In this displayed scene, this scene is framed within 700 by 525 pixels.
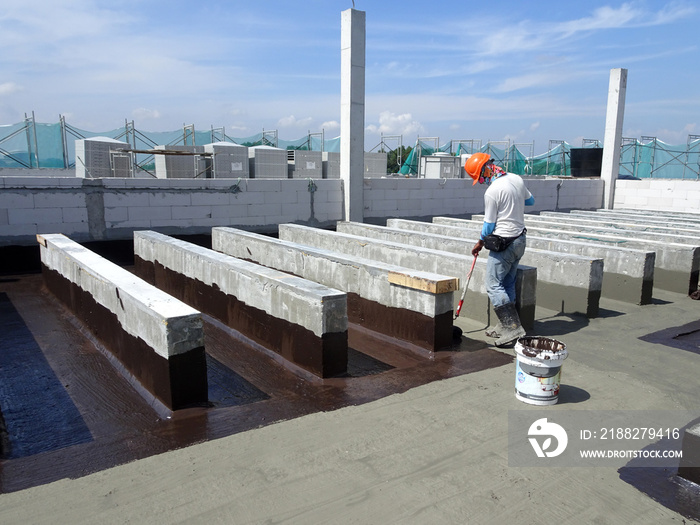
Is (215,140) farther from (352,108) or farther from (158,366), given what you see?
(158,366)

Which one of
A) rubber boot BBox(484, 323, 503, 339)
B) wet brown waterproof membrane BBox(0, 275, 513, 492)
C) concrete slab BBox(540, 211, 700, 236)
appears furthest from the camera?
concrete slab BBox(540, 211, 700, 236)

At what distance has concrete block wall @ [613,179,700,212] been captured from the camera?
16.8 meters

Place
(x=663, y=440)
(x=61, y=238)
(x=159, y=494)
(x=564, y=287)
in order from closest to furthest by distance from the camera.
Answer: (x=159, y=494)
(x=663, y=440)
(x=564, y=287)
(x=61, y=238)

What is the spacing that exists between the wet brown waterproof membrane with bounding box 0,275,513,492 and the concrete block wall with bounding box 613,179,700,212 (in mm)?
14613

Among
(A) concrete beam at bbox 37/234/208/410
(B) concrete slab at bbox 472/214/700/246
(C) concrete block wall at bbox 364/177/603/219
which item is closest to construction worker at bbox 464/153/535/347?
(A) concrete beam at bbox 37/234/208/410

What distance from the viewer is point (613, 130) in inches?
685

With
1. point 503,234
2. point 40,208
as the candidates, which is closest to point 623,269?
point 503,234

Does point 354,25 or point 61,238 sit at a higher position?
point 354,25

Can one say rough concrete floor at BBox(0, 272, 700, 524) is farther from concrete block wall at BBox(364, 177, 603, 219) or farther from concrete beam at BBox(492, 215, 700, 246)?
concrete block wall at BBox(364, 177, 603, 219)

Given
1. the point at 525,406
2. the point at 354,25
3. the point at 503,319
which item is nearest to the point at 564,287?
the point at 503,319

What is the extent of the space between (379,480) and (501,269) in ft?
10.5

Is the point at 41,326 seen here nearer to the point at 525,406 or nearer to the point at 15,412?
the point at 15,412

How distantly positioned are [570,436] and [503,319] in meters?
2.16

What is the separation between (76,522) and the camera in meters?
2.81
